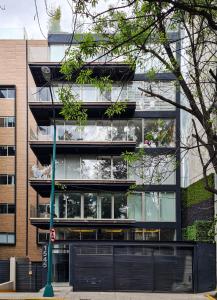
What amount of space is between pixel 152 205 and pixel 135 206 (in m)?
1.21

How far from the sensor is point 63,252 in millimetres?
29766

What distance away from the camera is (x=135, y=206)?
38.1m

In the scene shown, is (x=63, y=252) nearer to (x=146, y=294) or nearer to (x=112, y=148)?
(x=146, y=294)

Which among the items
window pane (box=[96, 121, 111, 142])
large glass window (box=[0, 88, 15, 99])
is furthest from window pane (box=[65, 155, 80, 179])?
large glass window (box=[0, 88, 15, 99])

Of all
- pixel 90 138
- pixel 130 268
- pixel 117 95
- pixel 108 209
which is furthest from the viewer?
pixel 108 209

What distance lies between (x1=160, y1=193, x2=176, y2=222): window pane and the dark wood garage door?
9.93 m

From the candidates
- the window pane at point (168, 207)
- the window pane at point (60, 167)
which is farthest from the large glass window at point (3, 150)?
the window pane at point (168, 207)

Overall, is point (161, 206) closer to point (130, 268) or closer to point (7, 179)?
point (130, 268)

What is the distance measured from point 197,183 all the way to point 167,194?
13.9 feet

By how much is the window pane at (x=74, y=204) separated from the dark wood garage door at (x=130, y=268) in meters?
7.62

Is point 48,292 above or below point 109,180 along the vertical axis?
below

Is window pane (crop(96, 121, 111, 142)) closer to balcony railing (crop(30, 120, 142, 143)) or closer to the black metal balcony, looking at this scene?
balcony railing (crop(30, 120, 142, 143))

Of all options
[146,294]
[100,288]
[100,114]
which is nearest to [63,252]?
[100,288]

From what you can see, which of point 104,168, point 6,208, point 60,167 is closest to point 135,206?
point 104,168
